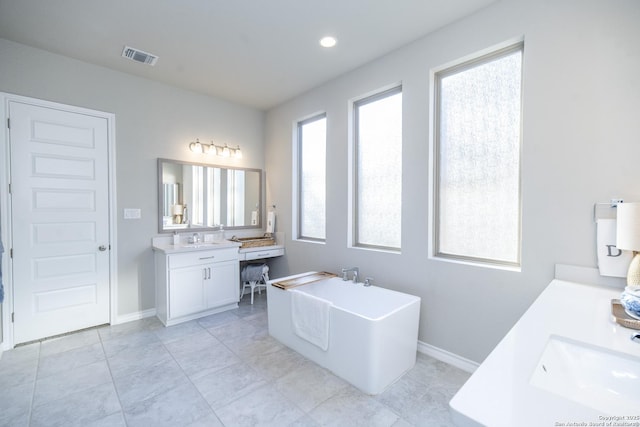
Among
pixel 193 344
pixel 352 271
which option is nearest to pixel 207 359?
pixel 193 344

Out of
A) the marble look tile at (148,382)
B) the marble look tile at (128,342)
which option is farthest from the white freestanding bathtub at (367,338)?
the marble look tile at (128,342)

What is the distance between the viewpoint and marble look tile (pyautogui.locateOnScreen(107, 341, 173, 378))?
232cm

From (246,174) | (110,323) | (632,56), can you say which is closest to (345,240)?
(246,174)

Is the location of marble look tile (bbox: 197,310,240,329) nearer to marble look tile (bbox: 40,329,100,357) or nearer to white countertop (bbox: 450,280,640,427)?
marble look tile (bbox: 40,329,100,357)

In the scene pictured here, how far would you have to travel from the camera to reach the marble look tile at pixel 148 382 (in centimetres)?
198

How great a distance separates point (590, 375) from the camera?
3.08 ft

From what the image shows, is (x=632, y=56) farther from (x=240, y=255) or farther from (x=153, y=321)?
(x=153, y=321)

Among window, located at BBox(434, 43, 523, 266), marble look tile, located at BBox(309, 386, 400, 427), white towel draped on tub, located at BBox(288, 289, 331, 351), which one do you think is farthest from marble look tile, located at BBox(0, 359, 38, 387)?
window, located at BBox(434, 43, 523, 266)

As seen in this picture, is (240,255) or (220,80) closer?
(220,80)

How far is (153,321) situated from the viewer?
3303mm

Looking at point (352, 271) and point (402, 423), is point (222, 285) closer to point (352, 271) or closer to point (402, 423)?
point (352, 271)

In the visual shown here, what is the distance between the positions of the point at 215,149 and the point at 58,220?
1854 mm

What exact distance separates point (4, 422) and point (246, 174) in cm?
327

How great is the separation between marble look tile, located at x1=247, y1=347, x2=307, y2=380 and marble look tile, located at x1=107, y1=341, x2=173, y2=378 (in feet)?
2.56
